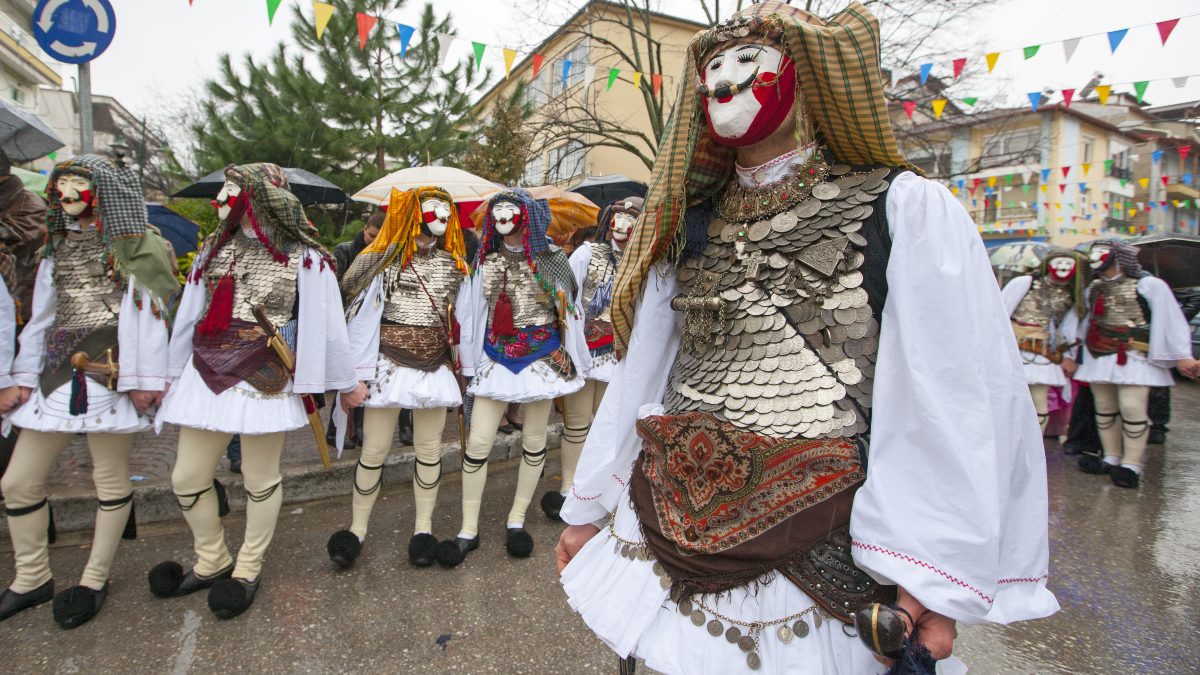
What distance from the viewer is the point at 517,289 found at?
13.4 feet

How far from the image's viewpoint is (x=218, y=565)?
11.2 feet

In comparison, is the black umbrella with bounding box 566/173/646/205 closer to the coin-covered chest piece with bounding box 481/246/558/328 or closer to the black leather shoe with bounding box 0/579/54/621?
the coin-covered chest piece with bounding box 481/246/558/328

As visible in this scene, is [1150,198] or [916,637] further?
[1150,198]

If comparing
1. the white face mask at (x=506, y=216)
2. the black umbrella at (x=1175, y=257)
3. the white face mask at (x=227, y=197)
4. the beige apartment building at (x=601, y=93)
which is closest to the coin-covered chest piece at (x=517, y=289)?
the white face mask at (x=506, y=216)

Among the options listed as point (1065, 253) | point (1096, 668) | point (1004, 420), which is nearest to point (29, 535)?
point (1004, 420)

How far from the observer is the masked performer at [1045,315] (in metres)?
6.14

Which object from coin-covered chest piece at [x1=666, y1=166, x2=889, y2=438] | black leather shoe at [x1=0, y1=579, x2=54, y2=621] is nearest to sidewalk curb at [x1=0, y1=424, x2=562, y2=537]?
black leather shoe at [x1=0, y1=579, x2=54, y2=621]

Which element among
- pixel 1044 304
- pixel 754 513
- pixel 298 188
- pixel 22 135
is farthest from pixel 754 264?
pixel 298 188

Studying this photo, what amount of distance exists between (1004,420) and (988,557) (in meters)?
0.26

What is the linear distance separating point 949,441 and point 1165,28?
9.43m

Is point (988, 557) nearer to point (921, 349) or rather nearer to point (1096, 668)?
point (921, 349)

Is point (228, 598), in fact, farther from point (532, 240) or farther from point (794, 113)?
point (794, 113)

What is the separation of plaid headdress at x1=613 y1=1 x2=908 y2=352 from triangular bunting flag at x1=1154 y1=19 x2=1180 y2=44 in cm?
879

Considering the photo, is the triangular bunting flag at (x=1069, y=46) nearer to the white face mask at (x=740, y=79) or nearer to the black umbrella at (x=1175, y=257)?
the black umbrella at (x=1175, y=257)
